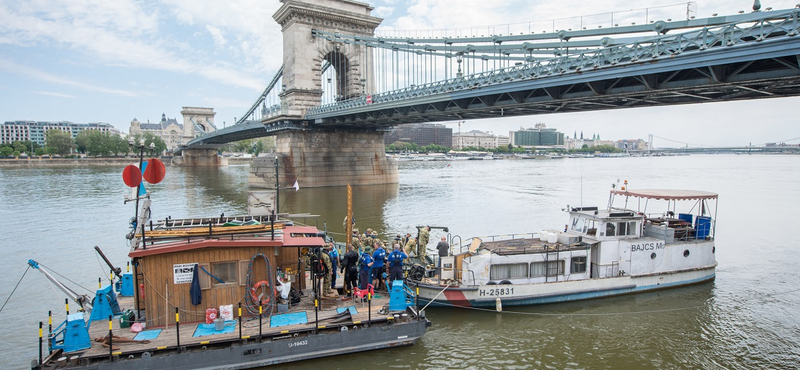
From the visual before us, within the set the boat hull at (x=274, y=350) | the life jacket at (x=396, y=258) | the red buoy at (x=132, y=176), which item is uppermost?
the red buoy at (x=132, y=176)

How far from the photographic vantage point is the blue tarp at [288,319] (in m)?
9.86

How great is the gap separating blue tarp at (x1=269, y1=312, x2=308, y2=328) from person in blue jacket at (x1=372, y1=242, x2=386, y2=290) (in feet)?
7.75

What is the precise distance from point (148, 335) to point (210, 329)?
115cm

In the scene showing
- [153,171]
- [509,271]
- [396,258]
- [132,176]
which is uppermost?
[153,171]

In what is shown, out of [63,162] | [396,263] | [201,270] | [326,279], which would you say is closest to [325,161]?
[396,263]

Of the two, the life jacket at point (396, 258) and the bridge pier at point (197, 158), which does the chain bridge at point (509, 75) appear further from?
the bridge pier at point (197, 158)

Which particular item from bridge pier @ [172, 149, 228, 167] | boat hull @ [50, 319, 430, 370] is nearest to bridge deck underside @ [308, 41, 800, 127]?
boat hull @ [50, 319, 430, 370]

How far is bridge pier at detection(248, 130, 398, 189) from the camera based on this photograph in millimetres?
49906

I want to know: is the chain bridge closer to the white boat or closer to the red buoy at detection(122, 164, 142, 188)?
the white boat

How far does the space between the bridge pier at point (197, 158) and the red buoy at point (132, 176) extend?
338 feet

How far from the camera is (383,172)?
55.8 meters

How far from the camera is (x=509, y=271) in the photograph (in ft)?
45.3

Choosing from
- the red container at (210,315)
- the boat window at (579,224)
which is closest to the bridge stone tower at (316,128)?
the boat window at (579,224)

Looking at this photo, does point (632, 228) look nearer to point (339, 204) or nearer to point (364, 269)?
point (364, 269)
